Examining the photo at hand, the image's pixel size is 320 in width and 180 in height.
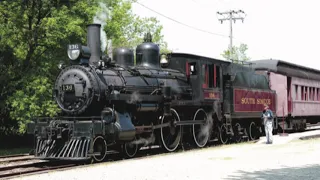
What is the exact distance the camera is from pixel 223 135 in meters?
17.2

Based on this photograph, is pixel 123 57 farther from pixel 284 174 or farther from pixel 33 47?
pixel 284 174

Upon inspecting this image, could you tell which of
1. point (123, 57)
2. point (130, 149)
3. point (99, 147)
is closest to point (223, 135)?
point (130, 149)

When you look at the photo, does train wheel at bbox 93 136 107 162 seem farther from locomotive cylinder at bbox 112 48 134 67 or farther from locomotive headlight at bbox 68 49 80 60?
locomotive cylinder at bbox 112 48 134 67

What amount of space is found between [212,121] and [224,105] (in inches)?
40.7

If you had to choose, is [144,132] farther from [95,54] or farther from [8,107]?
[8,107]

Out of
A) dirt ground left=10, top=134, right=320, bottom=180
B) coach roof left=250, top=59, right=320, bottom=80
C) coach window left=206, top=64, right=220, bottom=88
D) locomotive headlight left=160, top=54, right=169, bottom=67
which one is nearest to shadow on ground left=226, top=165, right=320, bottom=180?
dirt ground left=10, top=134, right=320, bottom=180

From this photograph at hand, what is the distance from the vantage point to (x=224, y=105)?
661 inches

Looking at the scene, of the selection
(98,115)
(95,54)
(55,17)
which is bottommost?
(98,115)

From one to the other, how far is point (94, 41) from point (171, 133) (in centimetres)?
405

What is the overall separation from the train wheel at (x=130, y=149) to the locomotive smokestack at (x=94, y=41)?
2728 millimetres

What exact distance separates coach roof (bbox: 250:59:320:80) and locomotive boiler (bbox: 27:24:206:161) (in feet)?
30.6

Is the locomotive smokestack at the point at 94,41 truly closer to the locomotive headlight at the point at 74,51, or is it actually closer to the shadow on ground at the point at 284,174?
the locomotive headlight at the point at 74,51

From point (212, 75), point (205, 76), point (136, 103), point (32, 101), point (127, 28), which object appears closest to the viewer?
point (136, 103)

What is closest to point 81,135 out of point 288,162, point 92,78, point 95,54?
point 92,78
